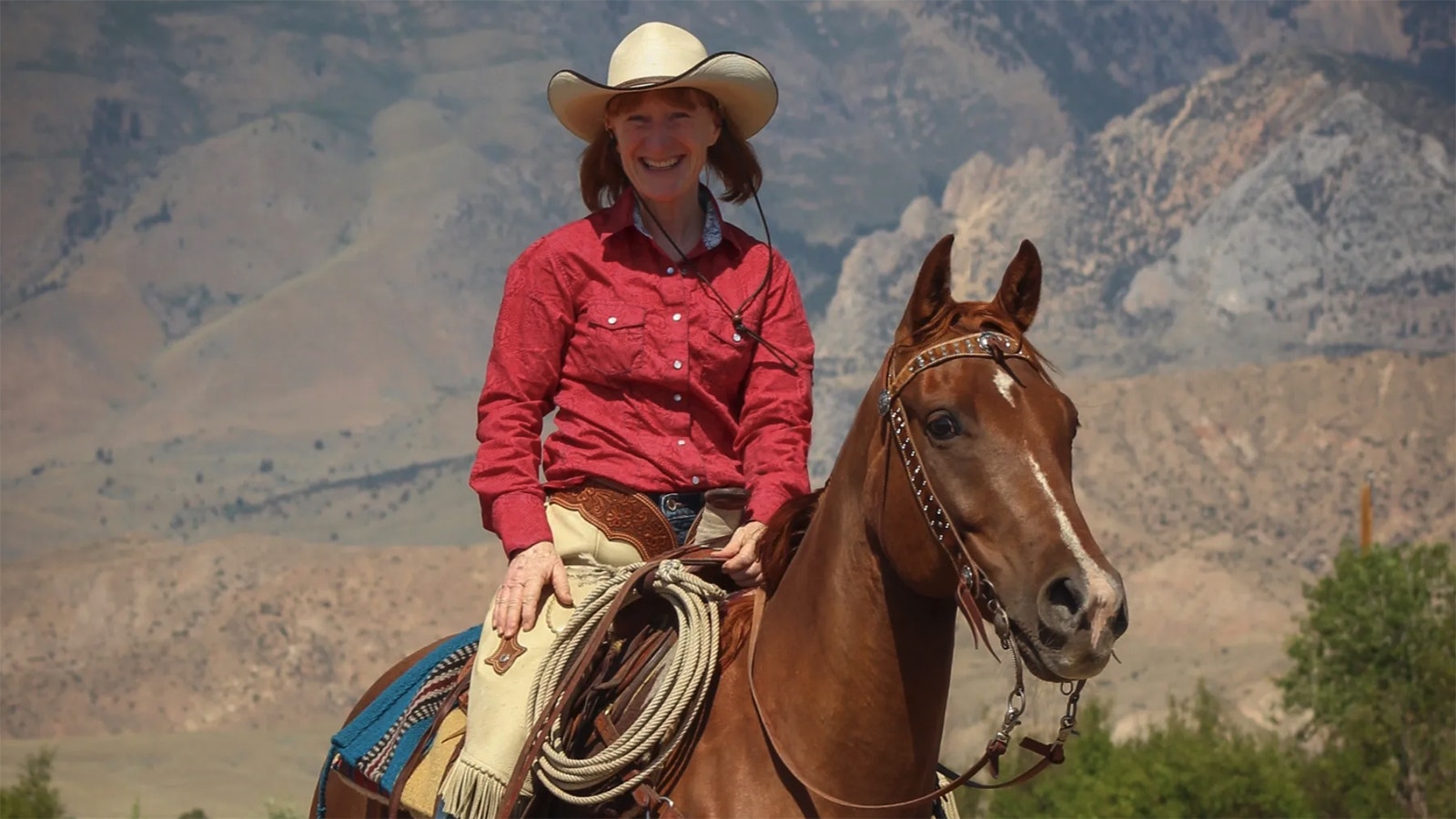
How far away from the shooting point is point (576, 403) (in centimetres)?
525

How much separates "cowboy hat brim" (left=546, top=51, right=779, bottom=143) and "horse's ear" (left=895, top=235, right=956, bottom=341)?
1058mm

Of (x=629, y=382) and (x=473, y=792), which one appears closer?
(x=473, y=792)

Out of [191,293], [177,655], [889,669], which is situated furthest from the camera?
[191,293]

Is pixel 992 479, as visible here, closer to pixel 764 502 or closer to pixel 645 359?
pixel 764 502

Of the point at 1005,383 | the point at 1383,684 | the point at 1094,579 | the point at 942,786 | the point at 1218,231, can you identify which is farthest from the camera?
the point at 1218,231

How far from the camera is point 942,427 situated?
163 inches

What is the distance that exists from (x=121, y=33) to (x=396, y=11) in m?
16.7

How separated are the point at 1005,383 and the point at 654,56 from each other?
5.60 feet

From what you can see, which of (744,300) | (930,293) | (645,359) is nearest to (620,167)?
(744,300)

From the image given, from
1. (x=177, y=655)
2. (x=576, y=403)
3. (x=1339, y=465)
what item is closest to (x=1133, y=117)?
(x=1339, y=465)

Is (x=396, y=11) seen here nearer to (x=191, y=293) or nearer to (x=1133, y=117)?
(x=191, y=293)

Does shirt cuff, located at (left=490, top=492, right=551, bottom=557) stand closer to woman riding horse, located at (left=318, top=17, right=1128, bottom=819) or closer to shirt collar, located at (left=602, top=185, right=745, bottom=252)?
woman riding horse, located at (left=318, top=17, right=1128, bottom=819)

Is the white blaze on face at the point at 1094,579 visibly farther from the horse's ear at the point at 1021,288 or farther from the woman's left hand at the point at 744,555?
the woman's left hand at the point at 744,555

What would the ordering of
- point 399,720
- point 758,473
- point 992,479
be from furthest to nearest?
point 399,720 → point 758,473 → point 992,479
